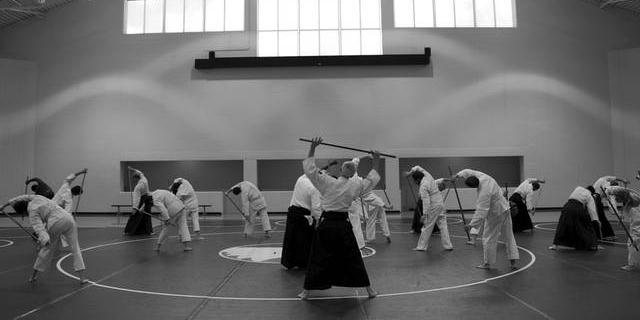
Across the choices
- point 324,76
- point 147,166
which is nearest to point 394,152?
point 324,76

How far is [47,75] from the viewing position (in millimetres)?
25312

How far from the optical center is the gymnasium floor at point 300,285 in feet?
19.1

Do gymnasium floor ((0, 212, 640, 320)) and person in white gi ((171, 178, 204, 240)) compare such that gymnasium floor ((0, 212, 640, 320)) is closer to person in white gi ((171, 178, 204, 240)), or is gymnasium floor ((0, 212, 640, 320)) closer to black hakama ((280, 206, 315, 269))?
black hakama ((280, 206, 315, 269))

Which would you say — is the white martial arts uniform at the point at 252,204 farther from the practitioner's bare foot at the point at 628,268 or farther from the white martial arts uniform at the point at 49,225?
the practitioner's bare foot at the point at 628,268

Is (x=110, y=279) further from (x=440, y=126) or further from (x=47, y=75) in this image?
(x=47, y=75)

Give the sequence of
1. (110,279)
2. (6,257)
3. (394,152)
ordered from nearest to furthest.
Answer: (110,279), (6,257), (394,152)

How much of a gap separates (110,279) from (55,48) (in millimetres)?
22423

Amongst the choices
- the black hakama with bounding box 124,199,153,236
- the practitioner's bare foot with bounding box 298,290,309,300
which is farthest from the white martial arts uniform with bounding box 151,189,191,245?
the practitioner's bare foot with bounding box 298,290,309,300

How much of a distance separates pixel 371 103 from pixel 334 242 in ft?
60.7

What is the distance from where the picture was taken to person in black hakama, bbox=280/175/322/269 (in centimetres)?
891

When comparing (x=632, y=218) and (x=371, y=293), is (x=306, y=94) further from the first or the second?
(x=371, y=293)

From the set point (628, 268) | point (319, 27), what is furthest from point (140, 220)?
point (319, 27)

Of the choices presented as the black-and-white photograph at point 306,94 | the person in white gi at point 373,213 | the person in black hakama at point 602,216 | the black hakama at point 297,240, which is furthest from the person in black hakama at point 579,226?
the black-and-white photograph at point 306,94

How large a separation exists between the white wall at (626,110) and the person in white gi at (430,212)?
17.6 m
